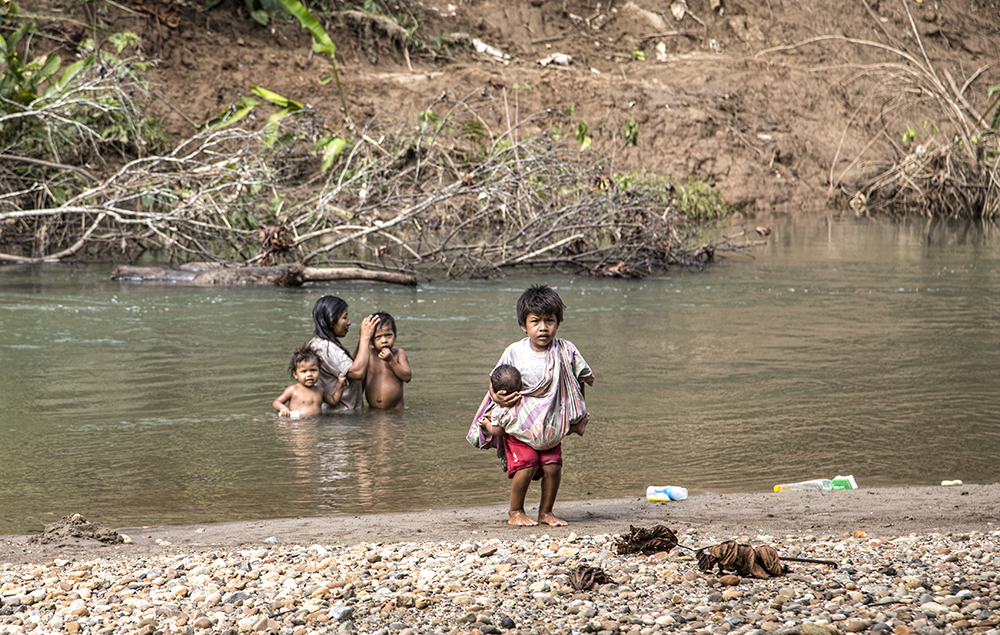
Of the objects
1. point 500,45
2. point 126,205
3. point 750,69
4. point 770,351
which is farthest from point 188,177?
point 750,69

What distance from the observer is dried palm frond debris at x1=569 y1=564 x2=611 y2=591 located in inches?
143

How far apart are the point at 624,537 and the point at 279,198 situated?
41.3 feet

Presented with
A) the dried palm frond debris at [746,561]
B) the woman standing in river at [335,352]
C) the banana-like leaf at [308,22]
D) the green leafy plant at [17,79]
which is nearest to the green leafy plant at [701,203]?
the banana-like leaf at [308,22]

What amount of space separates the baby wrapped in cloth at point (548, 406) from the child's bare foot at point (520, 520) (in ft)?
1.23

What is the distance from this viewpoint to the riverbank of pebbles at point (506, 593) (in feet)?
10.9

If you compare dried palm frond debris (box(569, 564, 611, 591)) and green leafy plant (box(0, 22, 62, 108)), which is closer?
dried palm frond debris (box(569, 564, 611, 591))

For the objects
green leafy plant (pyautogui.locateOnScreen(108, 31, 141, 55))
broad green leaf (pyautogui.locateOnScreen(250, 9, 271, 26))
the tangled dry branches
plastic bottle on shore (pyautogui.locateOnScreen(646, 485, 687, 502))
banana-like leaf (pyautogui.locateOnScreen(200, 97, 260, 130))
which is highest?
broad green leaf (pyautogui.locateOnScreen(250, 9, 271, 26))

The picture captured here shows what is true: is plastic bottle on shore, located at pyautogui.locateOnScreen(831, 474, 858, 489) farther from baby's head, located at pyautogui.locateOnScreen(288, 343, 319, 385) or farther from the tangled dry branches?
the tangled dry branches

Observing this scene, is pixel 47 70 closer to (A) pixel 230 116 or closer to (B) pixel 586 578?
(A) pixel 230 116

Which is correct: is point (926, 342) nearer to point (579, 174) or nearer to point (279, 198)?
point (579, 174)

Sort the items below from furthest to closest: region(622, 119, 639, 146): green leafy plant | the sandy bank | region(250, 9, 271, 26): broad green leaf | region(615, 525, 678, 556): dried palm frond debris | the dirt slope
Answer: region(250, 9, 271, 26): broad green leaf
the dirt slope
region(622, 119, 639, 146): green leafy plant
the sandy bank
region(615, 525, 678, 556): dried palm frond debris

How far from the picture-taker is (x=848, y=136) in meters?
33.1

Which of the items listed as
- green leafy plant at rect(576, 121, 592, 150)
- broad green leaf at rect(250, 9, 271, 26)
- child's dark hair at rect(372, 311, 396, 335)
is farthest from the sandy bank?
broad green leaf at rect(250, 9, 271, 26)

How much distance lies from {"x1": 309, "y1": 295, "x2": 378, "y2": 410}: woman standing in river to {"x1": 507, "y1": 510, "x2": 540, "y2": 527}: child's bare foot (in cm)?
273
